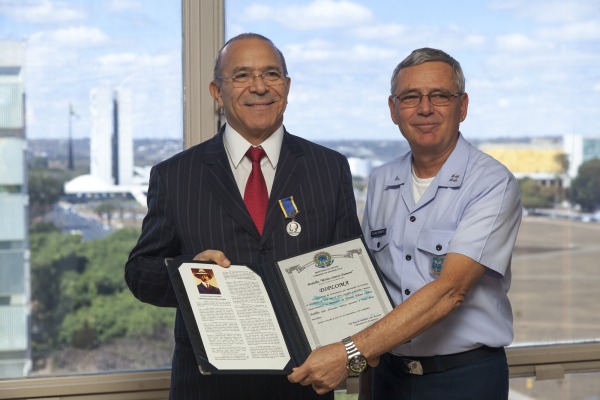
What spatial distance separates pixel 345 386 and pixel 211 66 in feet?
4.22

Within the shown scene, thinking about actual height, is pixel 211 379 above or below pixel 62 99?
below

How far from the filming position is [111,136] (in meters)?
2.99

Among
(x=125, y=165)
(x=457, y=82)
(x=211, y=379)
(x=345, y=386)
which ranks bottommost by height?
(x=345, y=386)

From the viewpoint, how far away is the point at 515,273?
3.21 meters

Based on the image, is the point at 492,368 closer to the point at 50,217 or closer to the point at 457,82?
the point at 457,82

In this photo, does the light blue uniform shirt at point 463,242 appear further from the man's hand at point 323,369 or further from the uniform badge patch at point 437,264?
the man's hand at point 323,369

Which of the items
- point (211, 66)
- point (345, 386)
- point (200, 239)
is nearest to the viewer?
point (200, 239)

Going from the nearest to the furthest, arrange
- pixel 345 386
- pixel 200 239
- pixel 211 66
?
pixel 200 239
pixel 211 66
pixel 345 386

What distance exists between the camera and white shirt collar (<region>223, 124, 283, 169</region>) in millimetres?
2180

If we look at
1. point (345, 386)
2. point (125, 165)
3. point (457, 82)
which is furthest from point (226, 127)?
point (345, 386)

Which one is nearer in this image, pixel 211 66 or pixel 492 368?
pixel 492 368

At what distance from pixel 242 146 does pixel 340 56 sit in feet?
3.46

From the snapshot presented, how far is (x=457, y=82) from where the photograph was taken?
2164 millimetres

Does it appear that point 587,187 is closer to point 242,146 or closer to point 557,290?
point 557,290
